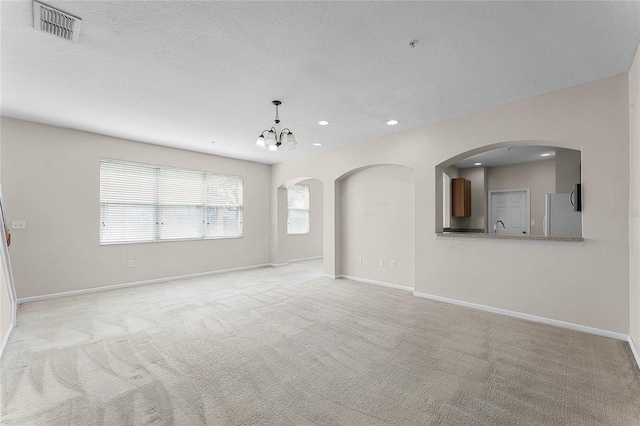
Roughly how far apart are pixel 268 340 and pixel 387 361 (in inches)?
48.2

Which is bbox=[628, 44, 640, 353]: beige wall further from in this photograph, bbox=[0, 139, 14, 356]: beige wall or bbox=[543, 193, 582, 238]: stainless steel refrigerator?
bbox=[0, 139, 14, 356]: beige wall

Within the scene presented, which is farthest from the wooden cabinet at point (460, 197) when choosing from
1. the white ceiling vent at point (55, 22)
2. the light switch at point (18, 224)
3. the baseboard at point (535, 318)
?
the light switch at point (18, 224)

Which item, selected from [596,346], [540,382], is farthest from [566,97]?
[540,382]

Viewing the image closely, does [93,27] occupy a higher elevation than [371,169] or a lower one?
higher

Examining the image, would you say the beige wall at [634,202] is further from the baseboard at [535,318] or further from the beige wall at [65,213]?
the beige wall at [65,213]

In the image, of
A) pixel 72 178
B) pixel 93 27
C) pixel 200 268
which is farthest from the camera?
pixel 200 268

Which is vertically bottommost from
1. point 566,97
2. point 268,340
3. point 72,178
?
point 268,340

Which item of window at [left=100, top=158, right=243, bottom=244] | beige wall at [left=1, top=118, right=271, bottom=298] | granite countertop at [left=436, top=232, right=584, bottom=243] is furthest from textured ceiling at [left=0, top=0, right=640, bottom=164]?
granite countertop at [left=436, top=232, right=584, bottom=243]

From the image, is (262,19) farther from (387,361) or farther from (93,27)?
(387,361)

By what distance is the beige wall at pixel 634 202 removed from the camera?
8.31 ft

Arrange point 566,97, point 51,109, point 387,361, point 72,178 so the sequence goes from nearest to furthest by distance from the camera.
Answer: point 387,361 → point 566,97 → point 51,109 → point 72,178

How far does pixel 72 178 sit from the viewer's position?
15.6 ft

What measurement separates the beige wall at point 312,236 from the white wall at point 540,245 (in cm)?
443

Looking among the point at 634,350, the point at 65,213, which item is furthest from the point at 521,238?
the point at 65,213
